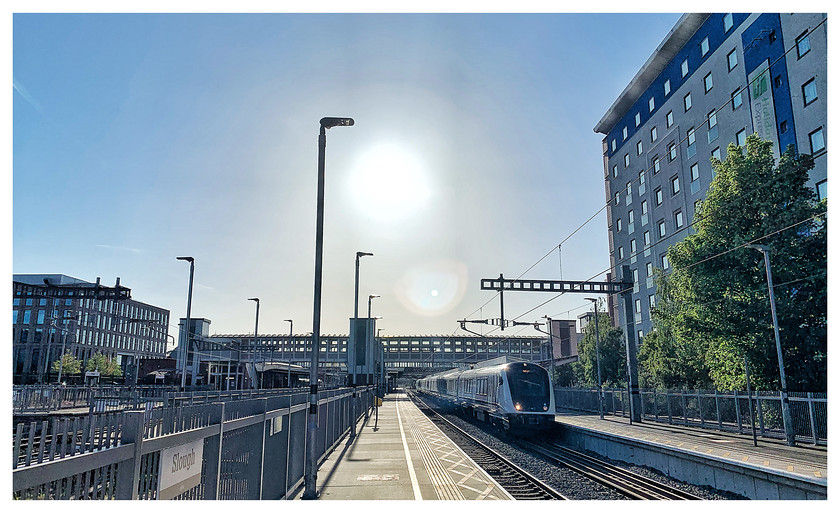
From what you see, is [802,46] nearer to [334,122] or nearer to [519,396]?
[519,396]

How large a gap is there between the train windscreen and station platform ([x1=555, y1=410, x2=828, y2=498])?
3.17 meters

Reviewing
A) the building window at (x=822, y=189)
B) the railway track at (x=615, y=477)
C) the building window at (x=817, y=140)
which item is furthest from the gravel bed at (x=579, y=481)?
the building window at (x=817, y=140)

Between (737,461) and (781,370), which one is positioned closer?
(737,461)

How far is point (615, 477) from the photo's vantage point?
52.0ft

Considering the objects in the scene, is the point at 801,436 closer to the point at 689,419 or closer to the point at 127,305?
the point at 689,419

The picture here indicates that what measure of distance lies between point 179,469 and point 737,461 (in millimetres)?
13504

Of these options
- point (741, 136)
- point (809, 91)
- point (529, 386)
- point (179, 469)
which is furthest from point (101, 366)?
point (809, 91)

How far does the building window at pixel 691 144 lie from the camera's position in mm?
41925

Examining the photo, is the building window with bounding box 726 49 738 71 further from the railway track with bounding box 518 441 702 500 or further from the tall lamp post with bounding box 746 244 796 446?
the railway track with bounding box 518 441 702 500
